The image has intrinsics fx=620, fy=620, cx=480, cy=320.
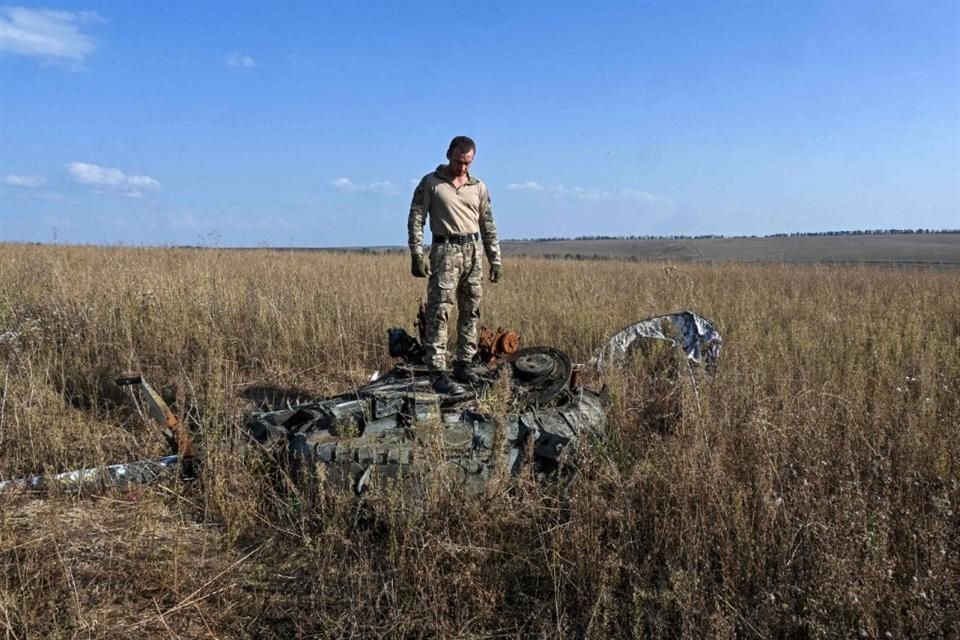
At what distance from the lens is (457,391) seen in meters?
4.00

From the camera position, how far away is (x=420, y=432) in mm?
3152

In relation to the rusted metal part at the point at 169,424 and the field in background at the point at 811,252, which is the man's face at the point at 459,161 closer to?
the rusted metal part at the point at 169,424

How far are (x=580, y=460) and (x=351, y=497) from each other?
1095 mm

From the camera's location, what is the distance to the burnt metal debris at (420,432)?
3008mm

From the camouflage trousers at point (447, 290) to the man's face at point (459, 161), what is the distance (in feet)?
2.01

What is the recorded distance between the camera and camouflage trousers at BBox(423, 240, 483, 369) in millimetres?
5348

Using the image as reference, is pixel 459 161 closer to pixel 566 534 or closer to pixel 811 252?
pixel 566 534

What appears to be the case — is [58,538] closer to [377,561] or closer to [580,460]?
[377,561]

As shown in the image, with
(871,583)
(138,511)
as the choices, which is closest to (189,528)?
(138,511)

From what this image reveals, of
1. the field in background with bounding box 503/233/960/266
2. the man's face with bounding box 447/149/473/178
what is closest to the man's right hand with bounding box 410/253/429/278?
the man's face with bounding box 447/149/473/178

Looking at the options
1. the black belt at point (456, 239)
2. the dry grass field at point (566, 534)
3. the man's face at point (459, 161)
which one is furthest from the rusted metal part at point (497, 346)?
the man's face at point (459, 161)

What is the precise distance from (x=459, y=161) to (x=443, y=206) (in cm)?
40

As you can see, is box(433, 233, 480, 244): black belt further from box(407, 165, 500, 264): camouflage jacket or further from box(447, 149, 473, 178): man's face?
box(447, 149, 473, 178): man's face

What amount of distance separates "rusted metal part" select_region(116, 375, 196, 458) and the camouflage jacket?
7.69 feet
